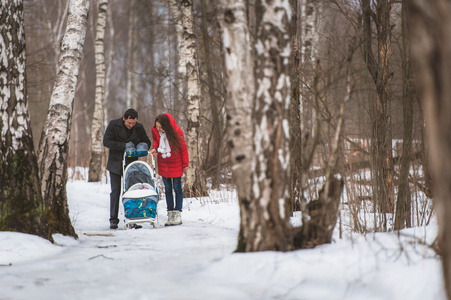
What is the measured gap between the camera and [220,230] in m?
6.15

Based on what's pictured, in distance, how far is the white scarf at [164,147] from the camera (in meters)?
7.09

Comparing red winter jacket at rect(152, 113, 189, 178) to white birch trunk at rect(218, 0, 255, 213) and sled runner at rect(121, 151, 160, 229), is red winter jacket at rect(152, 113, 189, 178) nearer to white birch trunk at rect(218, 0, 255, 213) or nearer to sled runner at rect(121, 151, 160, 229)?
sled runner at rect(121, 151, 160, 229)

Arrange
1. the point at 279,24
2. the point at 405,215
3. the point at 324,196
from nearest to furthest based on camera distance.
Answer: the point at 279,24
the point at 324,196
the point at 405,215

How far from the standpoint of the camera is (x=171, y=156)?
712 cm

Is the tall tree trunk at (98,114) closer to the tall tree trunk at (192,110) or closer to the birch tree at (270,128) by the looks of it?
the tall tree trunk at (192,110)

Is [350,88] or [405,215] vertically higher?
[350,88]

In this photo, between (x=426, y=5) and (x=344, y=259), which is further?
(x=344, y=259)

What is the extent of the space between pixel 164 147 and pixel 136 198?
3.08 ft

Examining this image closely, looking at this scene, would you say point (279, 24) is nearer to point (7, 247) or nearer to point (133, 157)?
point (7, 247)

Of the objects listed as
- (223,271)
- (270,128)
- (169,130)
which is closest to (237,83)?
(270,128)

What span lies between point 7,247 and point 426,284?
3.26m

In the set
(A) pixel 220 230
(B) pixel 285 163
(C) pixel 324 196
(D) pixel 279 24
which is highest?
(D) pixel 279 24

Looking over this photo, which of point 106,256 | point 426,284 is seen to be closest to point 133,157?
point 106,256

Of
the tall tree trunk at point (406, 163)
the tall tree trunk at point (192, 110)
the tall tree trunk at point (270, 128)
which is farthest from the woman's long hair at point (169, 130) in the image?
the tall tree trunk at point (270, 128)
